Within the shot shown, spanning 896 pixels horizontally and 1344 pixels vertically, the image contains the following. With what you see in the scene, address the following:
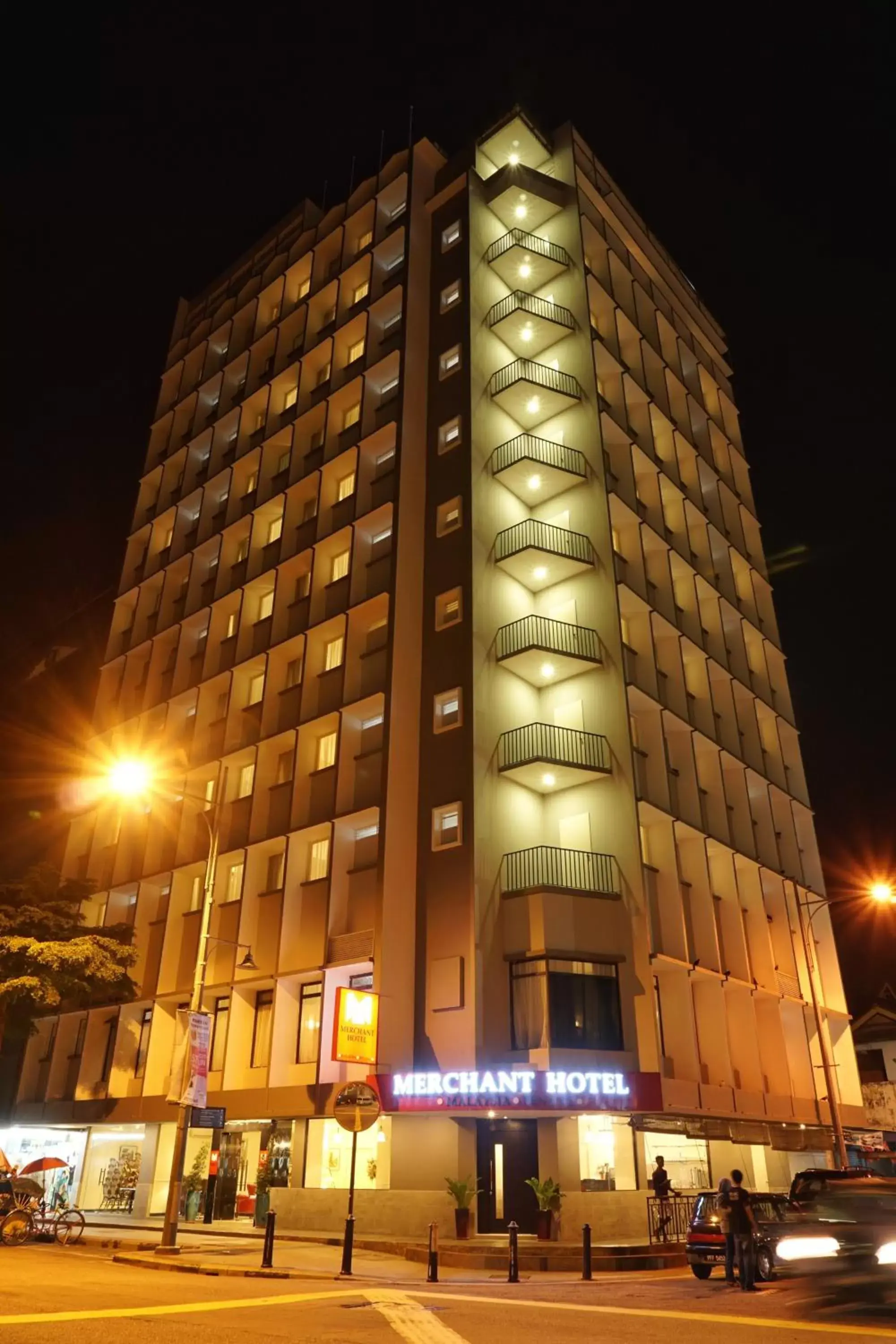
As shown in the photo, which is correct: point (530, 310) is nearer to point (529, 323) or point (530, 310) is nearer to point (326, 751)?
point (529, 323)

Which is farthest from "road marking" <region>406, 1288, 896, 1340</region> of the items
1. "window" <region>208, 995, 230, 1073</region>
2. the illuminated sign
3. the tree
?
the tree

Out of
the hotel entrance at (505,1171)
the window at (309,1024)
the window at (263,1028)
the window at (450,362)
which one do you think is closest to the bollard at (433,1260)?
the hotel entrance at (505,1171)

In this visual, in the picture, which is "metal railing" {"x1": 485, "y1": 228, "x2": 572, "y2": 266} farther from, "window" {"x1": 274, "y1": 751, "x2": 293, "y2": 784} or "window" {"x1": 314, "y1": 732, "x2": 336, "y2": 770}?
"window" {"x1": 274, "y1": 751, "x2": 293, "y2": 784}

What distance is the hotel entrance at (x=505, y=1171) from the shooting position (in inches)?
922

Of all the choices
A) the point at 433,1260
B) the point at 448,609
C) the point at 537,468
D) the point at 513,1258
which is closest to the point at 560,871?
the point at 448,609

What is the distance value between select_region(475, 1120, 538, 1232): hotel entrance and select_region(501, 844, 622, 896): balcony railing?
239 inches

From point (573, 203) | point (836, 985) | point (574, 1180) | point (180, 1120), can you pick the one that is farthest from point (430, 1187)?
point (573, 203)

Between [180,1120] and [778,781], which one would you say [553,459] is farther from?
[180,1120]

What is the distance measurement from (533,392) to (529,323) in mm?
3799

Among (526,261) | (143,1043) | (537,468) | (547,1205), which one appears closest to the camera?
(547,1205)

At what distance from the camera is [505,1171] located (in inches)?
944

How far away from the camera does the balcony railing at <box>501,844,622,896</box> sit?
2670cm

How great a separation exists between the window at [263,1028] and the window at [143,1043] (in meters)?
6.08

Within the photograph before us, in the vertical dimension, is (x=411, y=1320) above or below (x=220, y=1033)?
below
